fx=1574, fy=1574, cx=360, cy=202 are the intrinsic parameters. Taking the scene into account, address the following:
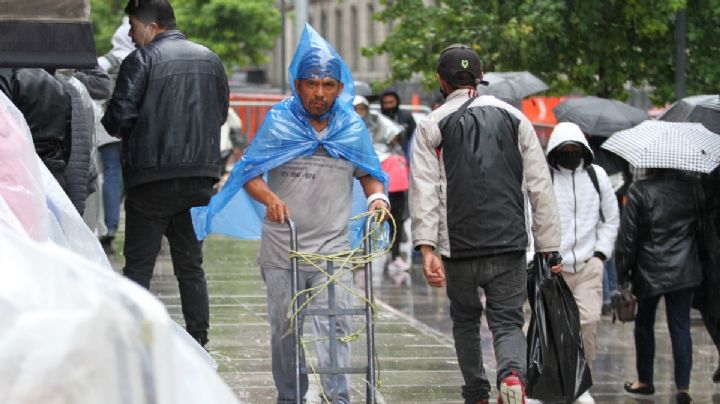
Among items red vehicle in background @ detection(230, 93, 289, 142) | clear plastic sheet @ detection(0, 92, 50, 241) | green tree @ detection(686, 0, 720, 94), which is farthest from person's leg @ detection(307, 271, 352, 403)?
red vehicle in background @ detection(230, 93, 289, 142)

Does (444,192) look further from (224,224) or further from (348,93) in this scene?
(224,224)

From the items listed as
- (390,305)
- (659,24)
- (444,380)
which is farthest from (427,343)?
(659,24)

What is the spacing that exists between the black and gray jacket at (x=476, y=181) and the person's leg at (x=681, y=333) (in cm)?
211

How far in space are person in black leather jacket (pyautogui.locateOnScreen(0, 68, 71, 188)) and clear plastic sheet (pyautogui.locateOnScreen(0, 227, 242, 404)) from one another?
16.6 feet

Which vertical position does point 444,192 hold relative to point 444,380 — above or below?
above

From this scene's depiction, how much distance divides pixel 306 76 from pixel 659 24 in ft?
30.8

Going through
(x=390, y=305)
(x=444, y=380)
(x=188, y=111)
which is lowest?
(x=390, y=305)

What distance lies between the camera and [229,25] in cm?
5059

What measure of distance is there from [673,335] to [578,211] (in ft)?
3.11

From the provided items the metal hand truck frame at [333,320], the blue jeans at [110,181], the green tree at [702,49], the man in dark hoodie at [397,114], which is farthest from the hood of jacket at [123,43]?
the green tree at [702,49]

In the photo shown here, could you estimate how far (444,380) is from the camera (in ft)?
30.5

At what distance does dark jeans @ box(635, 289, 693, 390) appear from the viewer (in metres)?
9.41

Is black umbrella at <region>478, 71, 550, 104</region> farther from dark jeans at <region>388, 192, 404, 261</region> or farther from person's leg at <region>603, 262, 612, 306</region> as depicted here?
person's leg at <region>603, 262, 612, 306</region>

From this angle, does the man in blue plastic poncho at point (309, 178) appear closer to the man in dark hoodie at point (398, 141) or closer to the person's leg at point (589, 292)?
the person's leg at point (589, 292)
